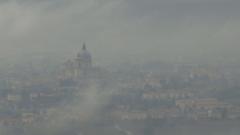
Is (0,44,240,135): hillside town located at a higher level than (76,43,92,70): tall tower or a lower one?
lower

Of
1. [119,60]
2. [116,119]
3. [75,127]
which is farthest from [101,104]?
[119,60]

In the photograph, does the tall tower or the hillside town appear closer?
the hillside town

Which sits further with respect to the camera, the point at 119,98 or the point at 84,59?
the point at 84,59

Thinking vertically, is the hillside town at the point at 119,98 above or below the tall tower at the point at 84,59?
below

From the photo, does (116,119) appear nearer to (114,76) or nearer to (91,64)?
(114,76)

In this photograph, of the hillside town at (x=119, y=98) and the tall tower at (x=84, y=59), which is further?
the tall tower at (x=84, y=59)
